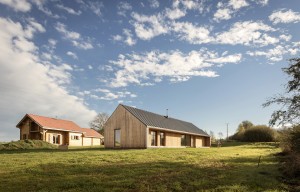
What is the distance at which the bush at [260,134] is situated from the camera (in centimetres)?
A: 6857

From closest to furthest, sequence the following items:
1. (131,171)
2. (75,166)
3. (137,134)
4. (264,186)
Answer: (264,186), (131,171), (75,166), (137,134)

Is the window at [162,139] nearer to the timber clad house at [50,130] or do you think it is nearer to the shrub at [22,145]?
the shrub at [22,145]

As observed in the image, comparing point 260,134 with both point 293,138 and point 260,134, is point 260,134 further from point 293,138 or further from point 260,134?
point 293,138

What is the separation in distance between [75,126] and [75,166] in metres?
49.4

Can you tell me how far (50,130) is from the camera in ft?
179

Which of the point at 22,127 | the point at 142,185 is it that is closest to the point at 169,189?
the point at 142,185

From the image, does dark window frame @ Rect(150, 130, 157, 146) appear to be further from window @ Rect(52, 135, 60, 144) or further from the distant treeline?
the distant treeline

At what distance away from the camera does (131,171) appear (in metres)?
15.5

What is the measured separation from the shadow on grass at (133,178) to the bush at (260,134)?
55395mm

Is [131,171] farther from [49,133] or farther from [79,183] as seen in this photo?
[49,133]

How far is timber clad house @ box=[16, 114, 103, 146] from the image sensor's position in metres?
52.5

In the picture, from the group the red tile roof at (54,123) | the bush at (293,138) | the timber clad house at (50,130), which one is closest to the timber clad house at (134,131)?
the timber clad house at (50,130)

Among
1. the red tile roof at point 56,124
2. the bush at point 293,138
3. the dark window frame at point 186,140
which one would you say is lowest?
the dark window frame at point 186,140

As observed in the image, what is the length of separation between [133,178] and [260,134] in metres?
62.2
